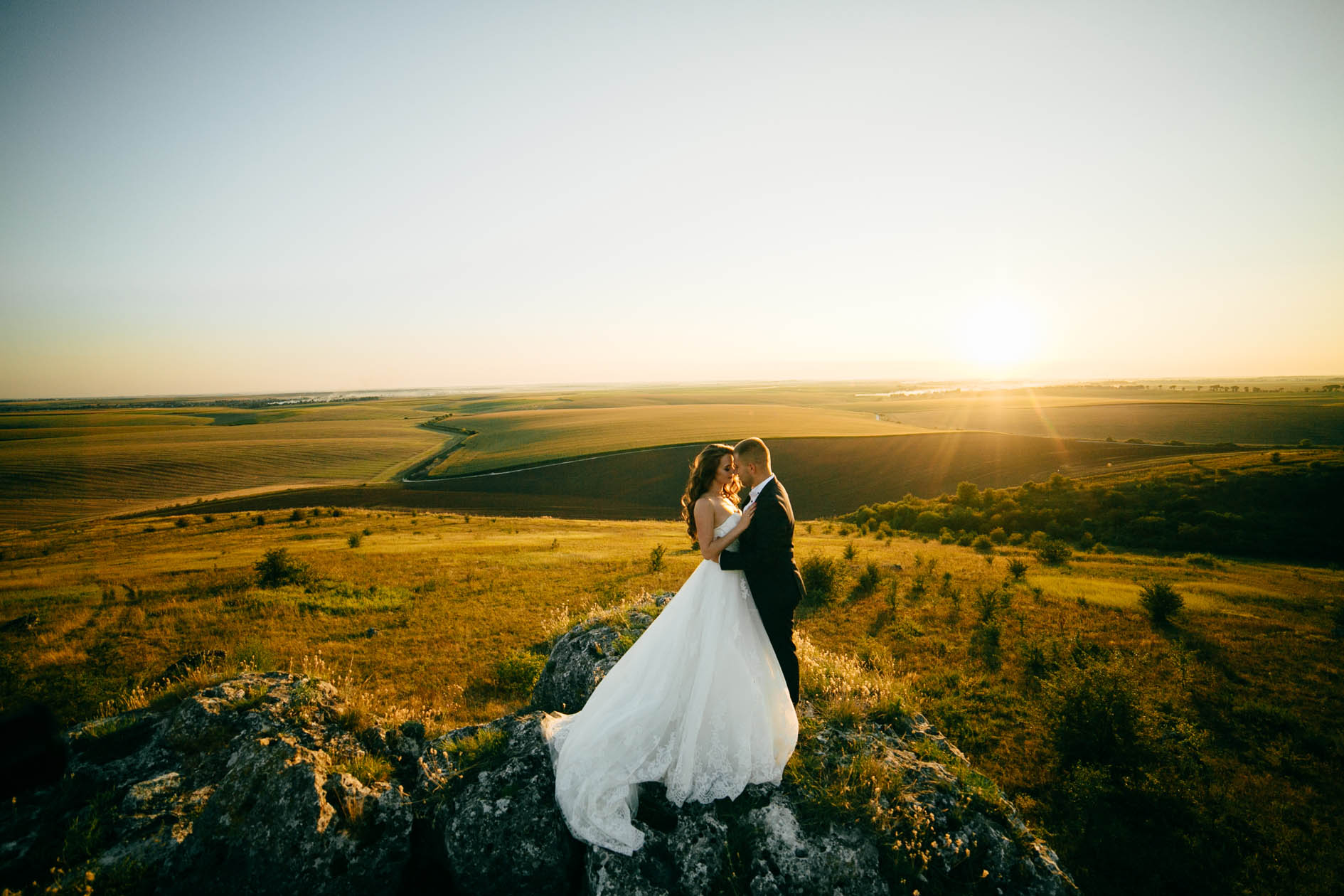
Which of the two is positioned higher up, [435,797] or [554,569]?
[435,797]

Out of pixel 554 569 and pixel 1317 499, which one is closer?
pixel 554 569

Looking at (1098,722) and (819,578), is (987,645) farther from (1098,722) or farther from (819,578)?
(819,578)

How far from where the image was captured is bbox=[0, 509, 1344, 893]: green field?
6098mm

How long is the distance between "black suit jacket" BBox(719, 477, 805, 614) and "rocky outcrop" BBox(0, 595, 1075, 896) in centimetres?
168

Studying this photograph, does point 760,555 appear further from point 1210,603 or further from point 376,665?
point 1210,603

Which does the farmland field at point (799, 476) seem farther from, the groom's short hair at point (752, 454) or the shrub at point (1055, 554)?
the groom's short hair at point (752, 454)

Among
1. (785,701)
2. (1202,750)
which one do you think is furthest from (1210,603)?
(785,701)

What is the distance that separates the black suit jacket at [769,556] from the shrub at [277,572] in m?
16.7

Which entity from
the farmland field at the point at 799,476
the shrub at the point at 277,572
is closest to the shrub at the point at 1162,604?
the shrub at the point at 277,572

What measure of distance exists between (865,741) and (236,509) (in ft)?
184

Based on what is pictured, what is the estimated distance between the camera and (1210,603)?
515 inches

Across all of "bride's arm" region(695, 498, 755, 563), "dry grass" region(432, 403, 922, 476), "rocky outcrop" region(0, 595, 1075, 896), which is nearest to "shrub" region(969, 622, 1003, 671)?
"rocky outcrop" region(0, 595, 1075, 896)

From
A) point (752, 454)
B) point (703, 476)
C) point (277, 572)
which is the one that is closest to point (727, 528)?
point (703, 476)

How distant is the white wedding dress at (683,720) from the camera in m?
4.76
